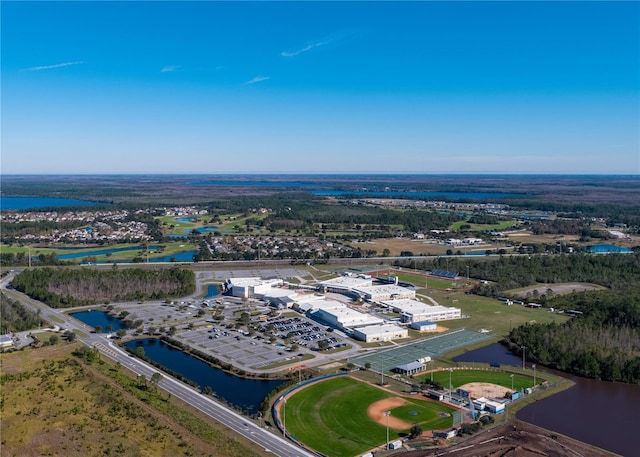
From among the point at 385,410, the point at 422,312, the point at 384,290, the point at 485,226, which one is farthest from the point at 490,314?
the point at 485,226

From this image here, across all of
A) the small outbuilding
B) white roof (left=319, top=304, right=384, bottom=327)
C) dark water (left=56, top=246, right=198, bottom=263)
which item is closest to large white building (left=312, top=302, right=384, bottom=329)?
white roof (left=319, top=304, right=384, bottom=327)

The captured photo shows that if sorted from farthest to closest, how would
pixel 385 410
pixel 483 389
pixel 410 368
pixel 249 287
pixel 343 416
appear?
pixel 249 287
pixel 410 368
pixel 483 389
pixel 385 410
pixel 343 416

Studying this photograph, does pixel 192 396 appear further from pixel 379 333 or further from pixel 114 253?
pixel 114 253

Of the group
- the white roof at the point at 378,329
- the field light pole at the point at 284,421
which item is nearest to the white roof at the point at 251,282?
the white roof at the point at 378,329

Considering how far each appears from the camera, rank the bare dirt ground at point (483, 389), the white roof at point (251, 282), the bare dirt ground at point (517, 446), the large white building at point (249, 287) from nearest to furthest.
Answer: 1. the bare dirt ground at point (517, 446)
2. the bare dirt ground at point (483, 389)
3. the large white building at point (249, 287)
4. the white roof at point (251, 282)

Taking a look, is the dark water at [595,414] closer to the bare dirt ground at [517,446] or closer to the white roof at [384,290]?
the bare dirt ground at [517,446]

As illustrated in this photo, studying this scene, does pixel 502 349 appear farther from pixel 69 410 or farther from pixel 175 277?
pixel 175 277

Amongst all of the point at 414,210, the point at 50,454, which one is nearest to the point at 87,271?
the point at 50,454
